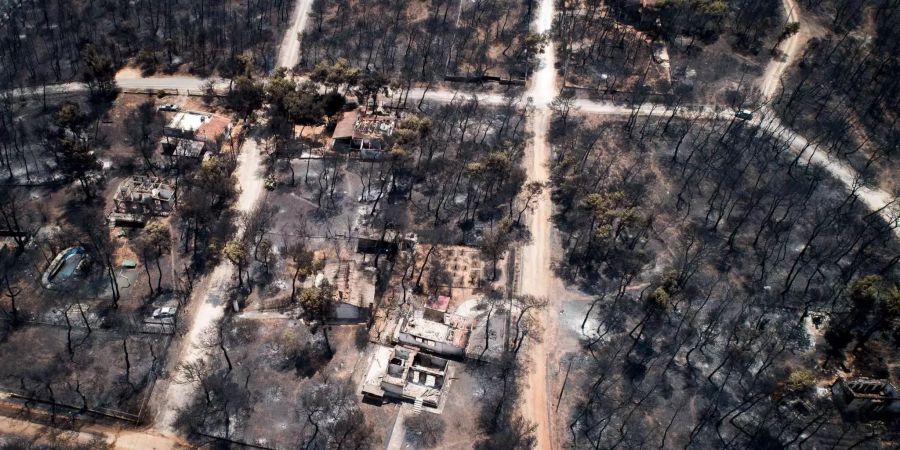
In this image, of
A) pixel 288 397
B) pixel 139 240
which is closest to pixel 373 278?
pixel 288 397

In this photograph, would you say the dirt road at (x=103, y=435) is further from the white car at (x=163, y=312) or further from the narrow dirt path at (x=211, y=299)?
the white car at (x=163, y=312)

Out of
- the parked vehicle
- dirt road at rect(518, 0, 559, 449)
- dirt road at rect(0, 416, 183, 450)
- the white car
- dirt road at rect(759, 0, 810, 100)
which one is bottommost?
dirt road at rect(0, 416, 183, 450)

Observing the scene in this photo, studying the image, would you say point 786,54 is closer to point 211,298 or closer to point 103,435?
point 211,298

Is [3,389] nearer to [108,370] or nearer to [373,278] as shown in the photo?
[108,370]

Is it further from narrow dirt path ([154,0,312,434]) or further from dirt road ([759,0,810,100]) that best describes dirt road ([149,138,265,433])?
dirt road ([759,0,810,100])

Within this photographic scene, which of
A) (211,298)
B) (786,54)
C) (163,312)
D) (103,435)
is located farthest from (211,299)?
(786,54)

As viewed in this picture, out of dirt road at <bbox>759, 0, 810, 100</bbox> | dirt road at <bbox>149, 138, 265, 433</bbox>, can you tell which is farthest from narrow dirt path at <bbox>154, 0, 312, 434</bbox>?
dirt road at <bbox>759, 0, 810, 100</bbox>

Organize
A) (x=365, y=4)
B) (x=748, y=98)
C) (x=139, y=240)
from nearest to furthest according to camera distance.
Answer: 1. (x=139, y=240)
2. (x=748, y=98)
3. (x=365, y=4)
